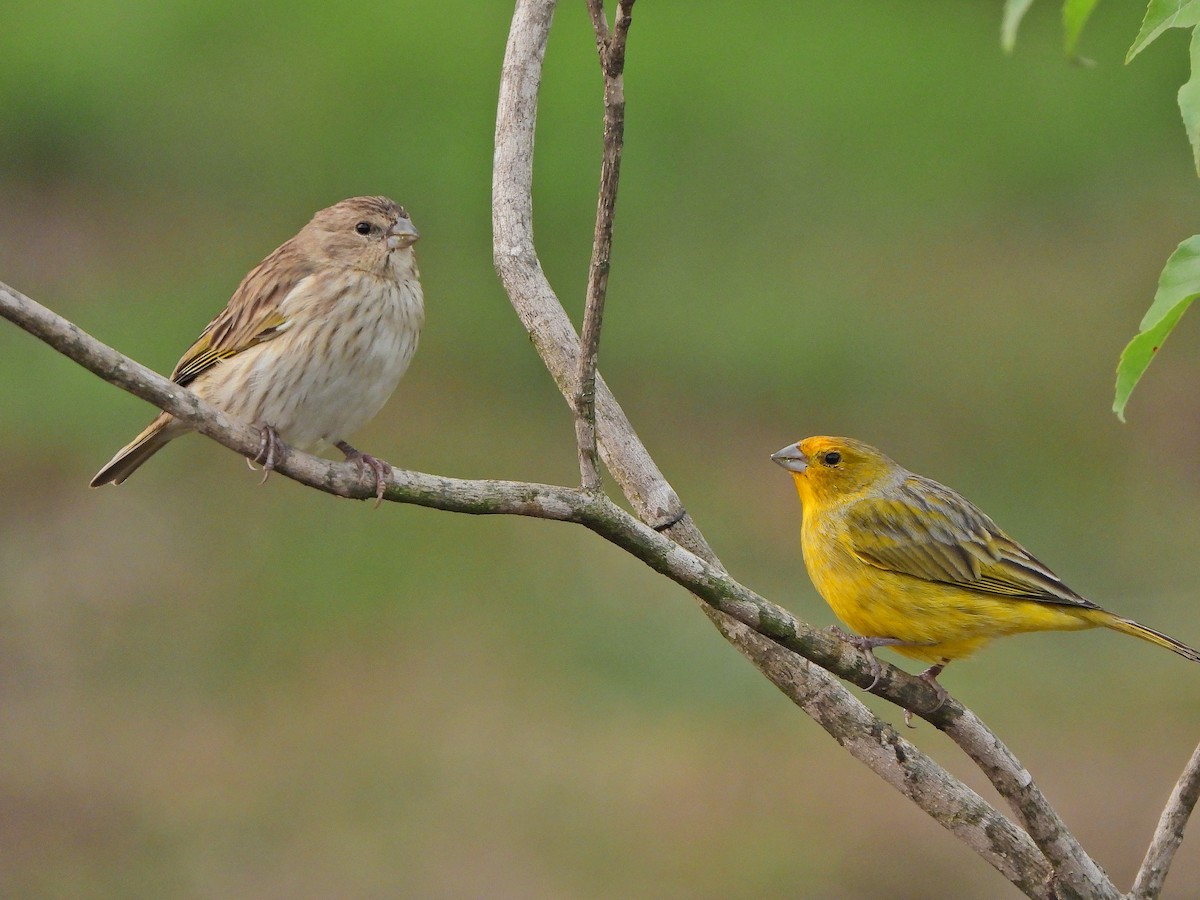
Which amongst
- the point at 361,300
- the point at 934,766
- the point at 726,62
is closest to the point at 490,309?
the point at 726,62

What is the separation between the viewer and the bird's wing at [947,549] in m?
4.58

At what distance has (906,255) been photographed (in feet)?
37.8

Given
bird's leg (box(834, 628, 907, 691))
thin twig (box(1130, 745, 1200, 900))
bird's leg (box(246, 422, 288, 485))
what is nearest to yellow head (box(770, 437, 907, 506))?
bird's leg (box(834, 628, 907, 691))

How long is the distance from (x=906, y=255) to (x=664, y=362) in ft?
7.41

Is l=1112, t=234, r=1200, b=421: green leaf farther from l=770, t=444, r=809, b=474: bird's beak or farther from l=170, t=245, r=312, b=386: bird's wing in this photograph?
l=770, t=444, r=809, b=474: bird's beak

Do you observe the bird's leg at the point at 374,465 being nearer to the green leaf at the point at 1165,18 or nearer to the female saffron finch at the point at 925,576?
the female saffron finch at the point at 925,576

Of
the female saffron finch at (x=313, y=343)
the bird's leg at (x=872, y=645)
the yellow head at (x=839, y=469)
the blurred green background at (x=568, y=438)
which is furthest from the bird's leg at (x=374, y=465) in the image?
the blurred green background at (x=568, y=438)

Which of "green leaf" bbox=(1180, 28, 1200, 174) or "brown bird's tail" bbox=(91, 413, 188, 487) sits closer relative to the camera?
"green leaf" bbox=(1180, 28, 1200, 174)

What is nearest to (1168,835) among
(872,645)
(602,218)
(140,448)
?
(872,645)

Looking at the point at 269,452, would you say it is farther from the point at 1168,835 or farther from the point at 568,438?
the point at 568,438

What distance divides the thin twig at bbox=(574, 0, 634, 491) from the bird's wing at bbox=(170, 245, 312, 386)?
141cm

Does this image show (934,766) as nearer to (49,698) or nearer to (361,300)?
(361,300)

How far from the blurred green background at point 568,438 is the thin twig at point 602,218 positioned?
4429 millimetres

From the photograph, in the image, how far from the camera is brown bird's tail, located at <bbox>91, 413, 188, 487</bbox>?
4.47m
